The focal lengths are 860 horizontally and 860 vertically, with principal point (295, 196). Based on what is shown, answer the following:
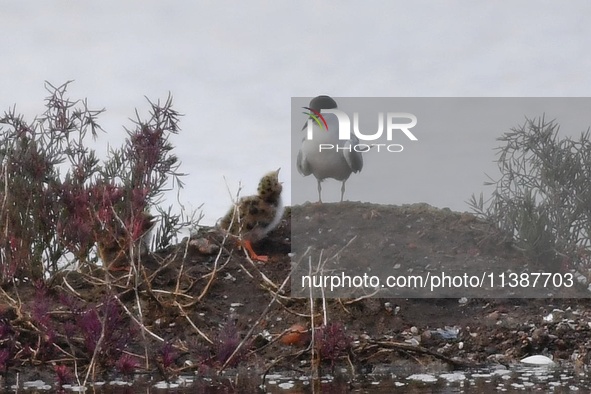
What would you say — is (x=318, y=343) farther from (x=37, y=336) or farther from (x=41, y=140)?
(x=41, y=140)

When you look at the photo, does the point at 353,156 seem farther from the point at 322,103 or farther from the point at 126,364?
the point at 126,364

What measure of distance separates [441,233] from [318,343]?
4440 mm

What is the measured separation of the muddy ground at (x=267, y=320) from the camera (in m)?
7.06

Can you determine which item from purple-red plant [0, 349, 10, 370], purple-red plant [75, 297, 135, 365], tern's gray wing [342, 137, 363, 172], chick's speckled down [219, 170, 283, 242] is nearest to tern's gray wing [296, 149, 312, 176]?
tern's gray wing [342, 137, 363, 172]

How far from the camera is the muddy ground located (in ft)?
23.2

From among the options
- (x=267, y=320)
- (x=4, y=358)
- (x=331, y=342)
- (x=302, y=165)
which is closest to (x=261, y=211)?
(x=302, y=165)

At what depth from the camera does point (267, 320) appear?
8703 mm

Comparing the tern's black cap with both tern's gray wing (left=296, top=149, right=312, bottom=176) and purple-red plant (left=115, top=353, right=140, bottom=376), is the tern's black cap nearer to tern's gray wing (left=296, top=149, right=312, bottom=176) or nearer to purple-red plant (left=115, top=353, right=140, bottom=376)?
tern's gray wing (left=296, top=149, right=312, bottom=176)

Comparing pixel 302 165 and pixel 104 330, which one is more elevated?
pixel 302 165

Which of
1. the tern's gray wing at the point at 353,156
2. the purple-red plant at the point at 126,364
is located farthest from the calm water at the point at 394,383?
the tern's gray wing at the point at 353,156

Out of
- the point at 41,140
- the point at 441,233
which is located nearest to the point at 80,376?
the point at 41,140

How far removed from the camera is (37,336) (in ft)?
26.1

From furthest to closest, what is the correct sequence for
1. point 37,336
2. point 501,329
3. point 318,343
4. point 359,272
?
point 359,272
point 501,329
point 37,336
point 318,343

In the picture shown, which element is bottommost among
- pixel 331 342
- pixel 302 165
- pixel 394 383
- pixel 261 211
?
pixel 394 383
